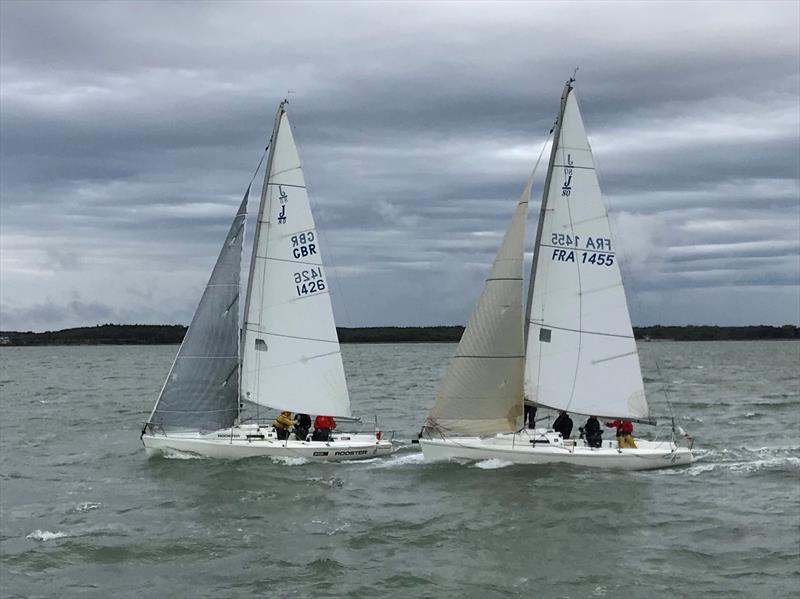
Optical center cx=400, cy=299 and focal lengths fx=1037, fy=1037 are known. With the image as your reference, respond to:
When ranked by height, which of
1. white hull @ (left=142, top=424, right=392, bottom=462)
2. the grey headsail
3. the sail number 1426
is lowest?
white hull @ (left=142, top=424, right=392, bottom=462)

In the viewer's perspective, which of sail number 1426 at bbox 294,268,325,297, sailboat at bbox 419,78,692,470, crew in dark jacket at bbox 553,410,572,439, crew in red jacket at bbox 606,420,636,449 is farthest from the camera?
sail number 1426 at bbox 294,268,325,297

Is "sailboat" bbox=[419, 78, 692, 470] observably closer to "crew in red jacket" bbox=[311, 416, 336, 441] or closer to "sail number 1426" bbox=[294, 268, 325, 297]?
"crew in red jacket" bbox=[311, 416, 336, 441]

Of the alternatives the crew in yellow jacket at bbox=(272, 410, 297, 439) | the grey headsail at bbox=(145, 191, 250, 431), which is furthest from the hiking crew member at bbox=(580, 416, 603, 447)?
the grey headsail at bbox=(145, 191, 250, 431)

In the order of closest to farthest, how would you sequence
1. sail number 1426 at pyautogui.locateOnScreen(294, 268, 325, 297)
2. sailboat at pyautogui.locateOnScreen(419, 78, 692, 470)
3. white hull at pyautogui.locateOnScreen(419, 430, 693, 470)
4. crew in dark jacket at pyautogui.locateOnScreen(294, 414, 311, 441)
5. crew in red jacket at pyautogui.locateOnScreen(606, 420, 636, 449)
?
white hull at pyautogui.locateOnScreen(419, 430, 693, 470)
sailboat at pyautogui.locateOnScreen(419, 78, 692, 470)
crew in red jacket at pyautogui.locateOnScreen(606, 420, 636, 449)
crew in dark jacket at pyautogui.locateOnScreen(294, 414, 311, 441)
sail number 1426 at pyautogui.locateOnScreen(294, 268, 325, 297)

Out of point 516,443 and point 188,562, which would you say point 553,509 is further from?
point 188,562

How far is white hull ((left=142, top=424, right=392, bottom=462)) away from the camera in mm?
30297

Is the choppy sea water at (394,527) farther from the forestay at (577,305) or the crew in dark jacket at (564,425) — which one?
the forestay at (577,305)

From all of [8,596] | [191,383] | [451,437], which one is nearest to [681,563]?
[451,437]

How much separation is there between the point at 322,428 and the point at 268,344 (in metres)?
3.09

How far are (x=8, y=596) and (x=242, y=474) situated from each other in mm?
10790

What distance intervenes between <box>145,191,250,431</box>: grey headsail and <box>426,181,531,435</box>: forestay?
6653mm

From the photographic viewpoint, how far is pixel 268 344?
105ft

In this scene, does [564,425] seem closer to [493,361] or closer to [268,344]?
[493,361]

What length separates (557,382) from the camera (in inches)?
1184
